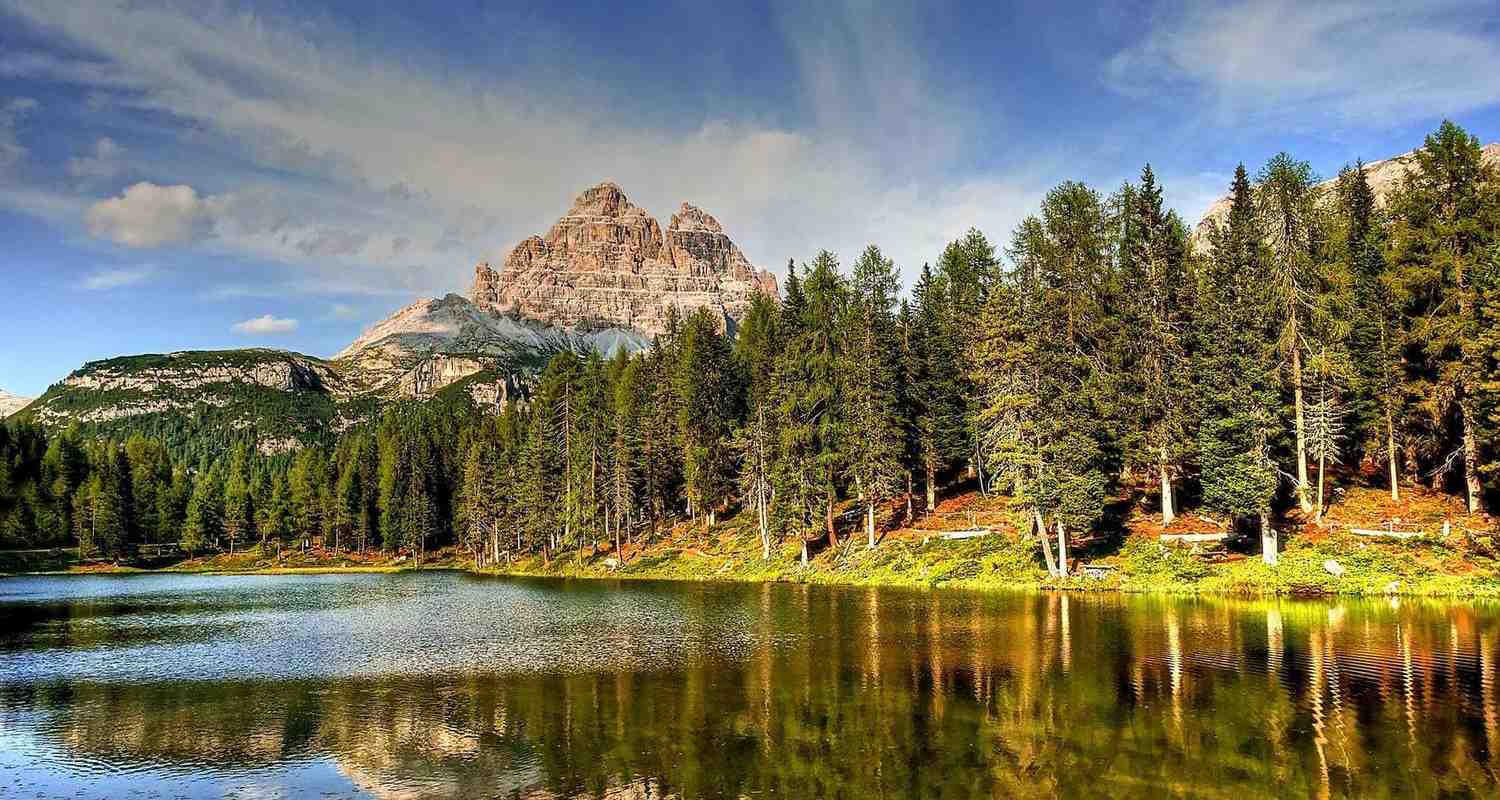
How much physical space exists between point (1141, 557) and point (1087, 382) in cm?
1399

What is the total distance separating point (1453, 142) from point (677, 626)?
5879 centimetres

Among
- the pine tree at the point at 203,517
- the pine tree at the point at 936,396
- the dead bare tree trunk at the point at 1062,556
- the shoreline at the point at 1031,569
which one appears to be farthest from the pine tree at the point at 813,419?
the pine tree at the point at 203,517

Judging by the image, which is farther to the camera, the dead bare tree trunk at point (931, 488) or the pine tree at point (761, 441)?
the pine tree at point (761, 441)

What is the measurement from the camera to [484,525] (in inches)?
4680

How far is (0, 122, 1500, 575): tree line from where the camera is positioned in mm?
55469

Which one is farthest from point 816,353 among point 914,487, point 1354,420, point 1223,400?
point 1354,420

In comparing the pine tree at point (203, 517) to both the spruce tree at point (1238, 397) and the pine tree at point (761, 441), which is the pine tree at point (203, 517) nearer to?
the pine tree at point (761, 441)

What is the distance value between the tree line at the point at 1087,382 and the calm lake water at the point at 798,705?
14.3m

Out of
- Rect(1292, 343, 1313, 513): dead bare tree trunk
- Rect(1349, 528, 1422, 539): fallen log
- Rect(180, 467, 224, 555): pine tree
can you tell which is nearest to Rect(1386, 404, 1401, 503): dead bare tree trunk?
Rect(1292, 343, 1313, 513): dead bare tree trunk

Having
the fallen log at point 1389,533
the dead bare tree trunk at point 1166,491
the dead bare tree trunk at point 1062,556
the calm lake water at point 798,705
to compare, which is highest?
the dead bare tree trunk at point 1166,491

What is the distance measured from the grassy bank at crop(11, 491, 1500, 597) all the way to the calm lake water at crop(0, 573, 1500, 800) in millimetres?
4250

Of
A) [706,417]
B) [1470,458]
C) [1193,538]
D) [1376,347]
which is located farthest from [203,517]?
[1470,458]

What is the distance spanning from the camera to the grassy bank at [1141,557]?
4806cm

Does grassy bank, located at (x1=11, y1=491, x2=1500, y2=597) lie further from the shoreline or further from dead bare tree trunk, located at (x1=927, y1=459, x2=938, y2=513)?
dead bare tree trunk, located at (x1=927, y1=459, x2=938, y2=513)
